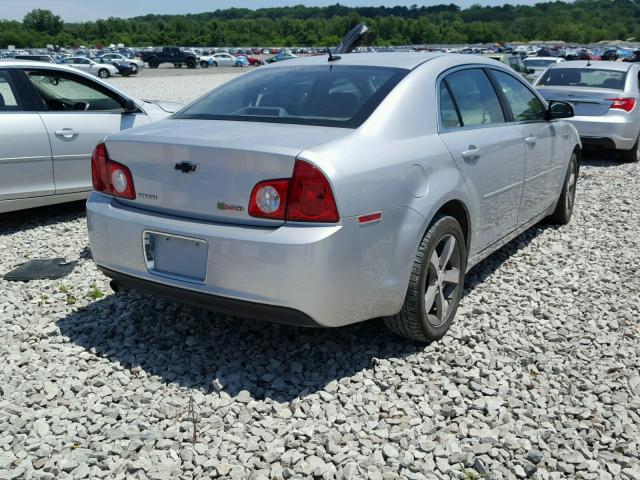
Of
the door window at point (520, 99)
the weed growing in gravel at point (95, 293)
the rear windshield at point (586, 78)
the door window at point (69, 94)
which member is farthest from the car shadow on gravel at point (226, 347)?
the rear windshield at point (586, 78)

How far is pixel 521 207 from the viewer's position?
16.1 feet

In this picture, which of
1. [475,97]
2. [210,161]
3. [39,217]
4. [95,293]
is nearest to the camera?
[210,161]

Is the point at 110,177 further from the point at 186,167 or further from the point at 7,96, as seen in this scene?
→ the point at 7,96

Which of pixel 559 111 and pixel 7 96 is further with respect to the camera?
pixel 7 96

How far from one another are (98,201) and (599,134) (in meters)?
8.36

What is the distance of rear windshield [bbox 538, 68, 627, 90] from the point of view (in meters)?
10.5

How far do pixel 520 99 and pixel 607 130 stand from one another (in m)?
5.49

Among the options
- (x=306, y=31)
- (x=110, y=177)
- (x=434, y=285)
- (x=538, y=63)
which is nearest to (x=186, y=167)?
(x=110, y=177)

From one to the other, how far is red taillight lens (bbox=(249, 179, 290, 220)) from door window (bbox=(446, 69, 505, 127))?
1.59 metres

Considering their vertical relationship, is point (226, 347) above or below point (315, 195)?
below

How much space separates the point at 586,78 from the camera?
34.9ft

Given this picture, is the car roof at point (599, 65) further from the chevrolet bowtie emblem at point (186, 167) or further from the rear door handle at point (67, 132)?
the chevrolet bowtie emblem at point (186, 167)

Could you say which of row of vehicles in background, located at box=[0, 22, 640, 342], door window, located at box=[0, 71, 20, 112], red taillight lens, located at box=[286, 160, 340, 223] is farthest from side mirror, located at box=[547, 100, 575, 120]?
door window, located at box=[0, 71, 20, 112]

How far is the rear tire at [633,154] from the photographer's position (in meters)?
10.3
